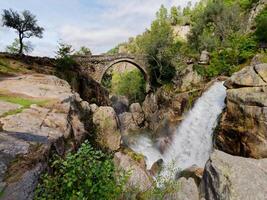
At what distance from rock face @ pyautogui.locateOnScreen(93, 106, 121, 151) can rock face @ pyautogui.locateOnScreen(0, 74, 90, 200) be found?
370 cm

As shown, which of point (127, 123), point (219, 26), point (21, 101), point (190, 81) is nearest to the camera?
point (21, 101)

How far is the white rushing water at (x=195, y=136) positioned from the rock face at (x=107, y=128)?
586 centimetres

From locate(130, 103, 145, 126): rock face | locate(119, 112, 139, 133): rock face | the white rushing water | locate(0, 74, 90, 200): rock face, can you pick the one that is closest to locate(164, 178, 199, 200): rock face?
locate(0, 74, 90, 200): rock face

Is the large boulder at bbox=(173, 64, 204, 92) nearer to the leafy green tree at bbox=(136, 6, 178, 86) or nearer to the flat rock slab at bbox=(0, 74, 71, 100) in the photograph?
the leafy green tree at bbox=(136, 6, 178, 86)

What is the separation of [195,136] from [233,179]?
15.7 meters

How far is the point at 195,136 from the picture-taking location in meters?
23.9

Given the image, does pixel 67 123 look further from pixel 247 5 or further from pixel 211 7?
pixel 247 5

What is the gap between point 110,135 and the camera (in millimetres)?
16359

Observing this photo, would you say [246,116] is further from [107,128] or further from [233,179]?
[233,179]

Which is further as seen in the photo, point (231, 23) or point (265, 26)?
point (231, 23)

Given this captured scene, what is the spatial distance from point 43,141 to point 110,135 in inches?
362

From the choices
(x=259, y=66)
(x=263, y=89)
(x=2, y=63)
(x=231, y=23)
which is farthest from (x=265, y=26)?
(x=2, y=63)

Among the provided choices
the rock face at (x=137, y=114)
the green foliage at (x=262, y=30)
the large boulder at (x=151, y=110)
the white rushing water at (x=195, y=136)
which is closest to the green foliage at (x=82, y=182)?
the white rushing water at (x=195, y=136)

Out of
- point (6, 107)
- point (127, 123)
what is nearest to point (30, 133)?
point (6, 107)
